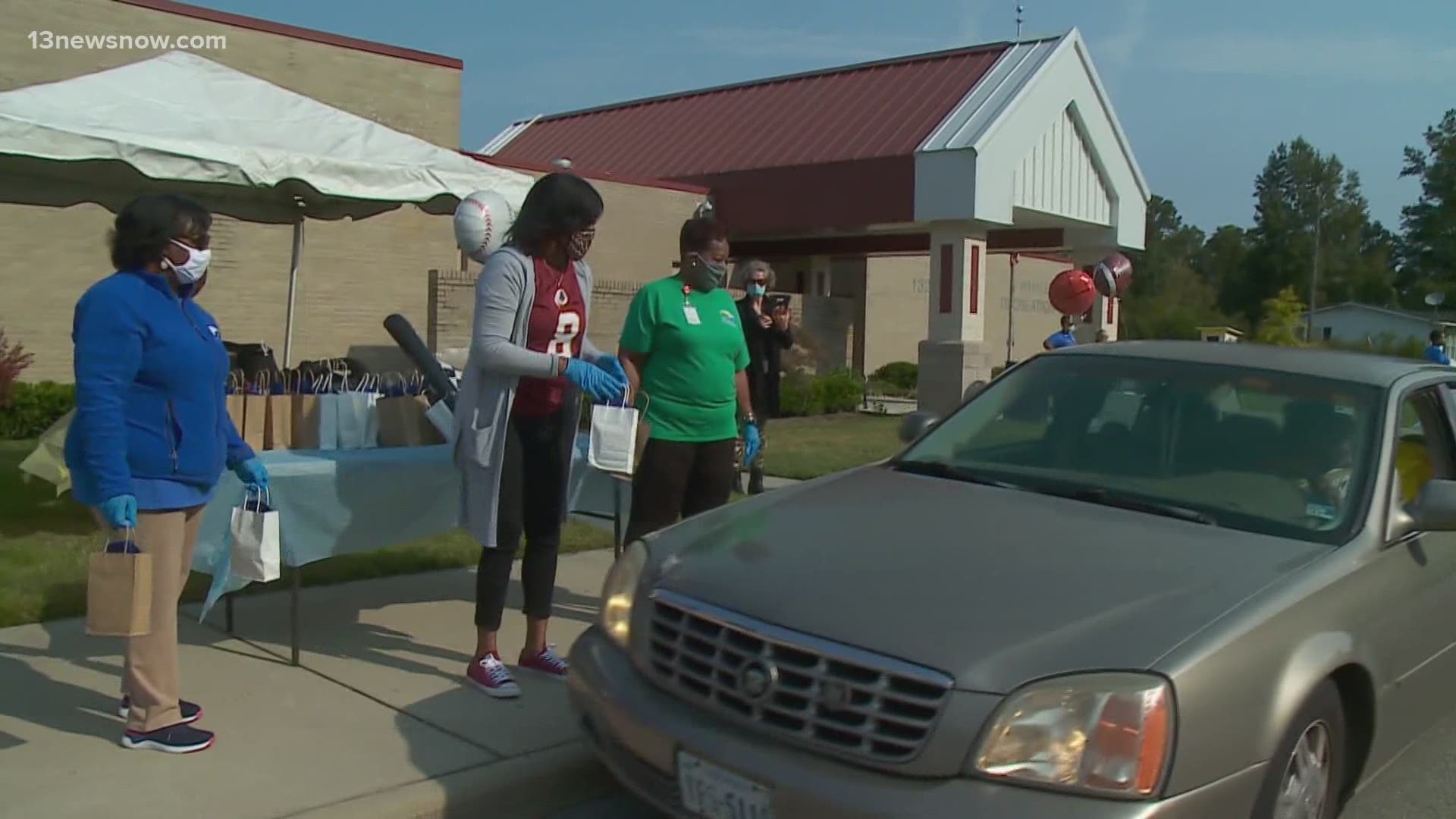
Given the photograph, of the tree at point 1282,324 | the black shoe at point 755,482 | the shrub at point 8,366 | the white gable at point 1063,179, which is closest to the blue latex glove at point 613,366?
the black shoe at point 755,482

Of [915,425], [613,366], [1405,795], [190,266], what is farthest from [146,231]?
[1405,795]

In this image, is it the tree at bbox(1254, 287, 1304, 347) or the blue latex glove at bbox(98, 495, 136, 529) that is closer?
the blue latex glove at bbox(98, 495, 136, 529)

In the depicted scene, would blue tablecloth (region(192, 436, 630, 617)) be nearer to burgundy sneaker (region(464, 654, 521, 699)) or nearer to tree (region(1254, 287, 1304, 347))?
burgundy sneaker (region(464, 654, 521, 699))

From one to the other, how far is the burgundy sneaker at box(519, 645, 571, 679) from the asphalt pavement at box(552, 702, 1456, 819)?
Answer: 75 cm

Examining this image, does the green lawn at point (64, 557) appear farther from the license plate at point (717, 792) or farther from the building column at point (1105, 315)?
the building column at point (1105, 315)

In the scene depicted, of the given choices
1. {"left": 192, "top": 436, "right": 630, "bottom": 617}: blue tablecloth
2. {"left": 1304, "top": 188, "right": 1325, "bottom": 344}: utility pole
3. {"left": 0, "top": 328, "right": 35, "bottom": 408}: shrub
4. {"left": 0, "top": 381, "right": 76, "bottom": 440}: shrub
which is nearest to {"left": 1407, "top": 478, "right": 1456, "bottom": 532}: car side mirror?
{"left": 192, "top": 436, "right": 630, "bottom": 617}: blue tablecloth

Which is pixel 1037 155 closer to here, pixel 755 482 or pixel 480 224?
pixel 755 482

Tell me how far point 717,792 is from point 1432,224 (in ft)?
350

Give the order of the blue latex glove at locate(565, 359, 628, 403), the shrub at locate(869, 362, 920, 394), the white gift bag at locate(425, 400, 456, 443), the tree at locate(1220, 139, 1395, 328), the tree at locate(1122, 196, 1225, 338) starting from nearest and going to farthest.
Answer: the blue latex glove at locate(565, 359, 628, 403) < the white gift bag at locate(425, 400, 456, 443) < the shrub at locate(869, 362, 920, 394) < the tree at locate(1122, 196, 1225, 338) < the tree at locate(1220, 139, 1395, 328)

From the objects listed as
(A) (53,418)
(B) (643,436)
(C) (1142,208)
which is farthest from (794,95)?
(B) (643,436)

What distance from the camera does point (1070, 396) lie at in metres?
4.47

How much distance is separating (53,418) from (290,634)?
8225 mm

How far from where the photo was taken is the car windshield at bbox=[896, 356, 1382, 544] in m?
3.78

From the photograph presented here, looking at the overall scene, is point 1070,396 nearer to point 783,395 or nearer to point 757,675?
point 757,675
